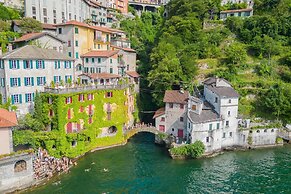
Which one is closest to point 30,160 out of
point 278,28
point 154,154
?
point 154,154

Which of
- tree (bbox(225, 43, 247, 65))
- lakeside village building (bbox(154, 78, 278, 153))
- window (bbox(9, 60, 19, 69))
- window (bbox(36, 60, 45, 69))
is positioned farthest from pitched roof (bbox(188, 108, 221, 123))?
window (bbox(9, 60, 19, 69))

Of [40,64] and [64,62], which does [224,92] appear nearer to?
[64,62]

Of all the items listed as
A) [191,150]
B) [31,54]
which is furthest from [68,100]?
[191,150]

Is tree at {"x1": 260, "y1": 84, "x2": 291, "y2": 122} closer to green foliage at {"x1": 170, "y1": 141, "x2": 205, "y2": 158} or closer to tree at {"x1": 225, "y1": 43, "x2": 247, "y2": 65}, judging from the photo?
tree at {"x1": 225, "y1": 43, "x2": 247, "y2": 65}

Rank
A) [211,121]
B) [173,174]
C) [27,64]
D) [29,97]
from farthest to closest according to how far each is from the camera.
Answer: [211,121]
[29,97]
[27,64]
[173,174]

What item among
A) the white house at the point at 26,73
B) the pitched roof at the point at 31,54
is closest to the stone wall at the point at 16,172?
the white house at the point at 26,73
